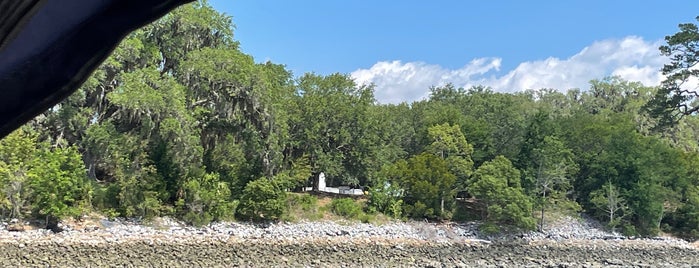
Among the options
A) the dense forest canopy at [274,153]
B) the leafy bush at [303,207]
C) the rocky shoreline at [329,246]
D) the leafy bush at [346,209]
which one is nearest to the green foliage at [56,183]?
the dense forest canopy at [274,153]

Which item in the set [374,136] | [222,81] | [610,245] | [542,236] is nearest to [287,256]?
[222,81]

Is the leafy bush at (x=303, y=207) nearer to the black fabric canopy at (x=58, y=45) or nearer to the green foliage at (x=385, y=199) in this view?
the green foliage at (x=385, y=199)

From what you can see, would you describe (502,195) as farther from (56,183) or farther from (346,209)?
(56,183)

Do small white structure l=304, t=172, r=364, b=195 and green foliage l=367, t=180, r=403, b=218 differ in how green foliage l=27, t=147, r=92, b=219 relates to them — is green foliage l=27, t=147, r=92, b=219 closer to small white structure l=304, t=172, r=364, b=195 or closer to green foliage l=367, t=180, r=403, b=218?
green foliage l=367, t=180, r=403, b=218

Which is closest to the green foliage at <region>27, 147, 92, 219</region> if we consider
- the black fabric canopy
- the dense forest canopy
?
the dense forest canopy

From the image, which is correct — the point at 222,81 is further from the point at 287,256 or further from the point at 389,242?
the point at 389,242

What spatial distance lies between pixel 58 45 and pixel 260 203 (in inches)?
752

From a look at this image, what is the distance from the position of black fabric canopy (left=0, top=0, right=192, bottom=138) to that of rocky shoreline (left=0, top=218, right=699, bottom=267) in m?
13.5

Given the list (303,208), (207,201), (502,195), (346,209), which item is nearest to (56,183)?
(207,201)

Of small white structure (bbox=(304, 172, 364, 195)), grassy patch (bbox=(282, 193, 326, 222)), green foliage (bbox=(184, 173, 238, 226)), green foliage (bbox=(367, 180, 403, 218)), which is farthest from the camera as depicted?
small white structure (bbox=(304, 172, 364, 195))

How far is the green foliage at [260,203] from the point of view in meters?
19.8

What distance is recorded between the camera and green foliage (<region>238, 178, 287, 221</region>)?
19.8 metres

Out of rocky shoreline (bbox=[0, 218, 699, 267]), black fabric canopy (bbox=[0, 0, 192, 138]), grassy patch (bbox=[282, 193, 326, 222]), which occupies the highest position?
black fabric canopy (bbox=[0, 0, 192, 138])

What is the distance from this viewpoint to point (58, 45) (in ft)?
3.30
